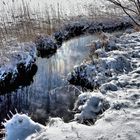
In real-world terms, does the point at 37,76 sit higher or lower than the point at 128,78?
lower

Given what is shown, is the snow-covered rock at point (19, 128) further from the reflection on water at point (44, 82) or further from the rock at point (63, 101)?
the reflection on water at point (44, 82)

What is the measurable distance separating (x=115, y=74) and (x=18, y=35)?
6445 mm

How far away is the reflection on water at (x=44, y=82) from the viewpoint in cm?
968

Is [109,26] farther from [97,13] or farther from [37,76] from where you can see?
[37,76]

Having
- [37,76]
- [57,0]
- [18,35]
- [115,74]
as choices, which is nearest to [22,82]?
[37,76]

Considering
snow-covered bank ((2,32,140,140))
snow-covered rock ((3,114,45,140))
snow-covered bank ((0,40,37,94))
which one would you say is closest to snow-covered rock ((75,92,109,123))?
snow-covered bank ((2,32,140,140))

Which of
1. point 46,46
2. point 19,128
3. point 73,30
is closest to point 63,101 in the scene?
point 19,128

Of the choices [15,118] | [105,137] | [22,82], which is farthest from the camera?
[22,82]

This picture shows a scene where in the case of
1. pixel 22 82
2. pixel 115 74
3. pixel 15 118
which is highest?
pixel 15 118

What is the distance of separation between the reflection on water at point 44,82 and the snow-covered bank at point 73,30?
0.47 metres

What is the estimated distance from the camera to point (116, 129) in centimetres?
521

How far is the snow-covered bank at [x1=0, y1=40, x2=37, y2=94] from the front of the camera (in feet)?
38.0

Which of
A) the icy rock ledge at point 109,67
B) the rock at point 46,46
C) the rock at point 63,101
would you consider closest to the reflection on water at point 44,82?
the rock at point 63,101

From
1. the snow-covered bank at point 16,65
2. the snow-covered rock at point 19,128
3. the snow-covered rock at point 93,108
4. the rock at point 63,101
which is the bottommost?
the rock at point 63,101
